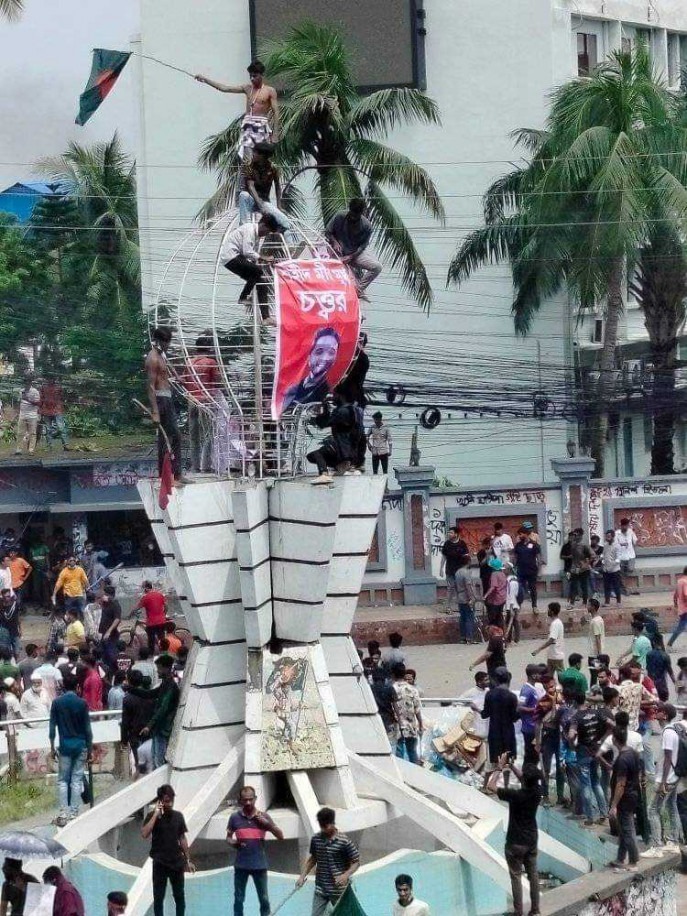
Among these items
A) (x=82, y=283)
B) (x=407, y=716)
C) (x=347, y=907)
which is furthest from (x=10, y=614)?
(x=82, y=283)

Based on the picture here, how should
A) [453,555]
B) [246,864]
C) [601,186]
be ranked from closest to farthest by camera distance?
[246,864] < [453,555] < [601,186]

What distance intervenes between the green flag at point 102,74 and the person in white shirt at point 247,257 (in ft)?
16.2

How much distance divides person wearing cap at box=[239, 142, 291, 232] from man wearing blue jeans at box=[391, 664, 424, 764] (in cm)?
523

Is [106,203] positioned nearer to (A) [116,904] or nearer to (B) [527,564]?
(B) [527,564]

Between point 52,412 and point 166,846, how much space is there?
26.5 meters

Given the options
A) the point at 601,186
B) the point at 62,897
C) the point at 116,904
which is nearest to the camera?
the point at 62,897

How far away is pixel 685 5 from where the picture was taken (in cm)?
4875

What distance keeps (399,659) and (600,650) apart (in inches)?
215

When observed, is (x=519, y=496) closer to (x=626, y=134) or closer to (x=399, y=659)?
(x=626, y=134)

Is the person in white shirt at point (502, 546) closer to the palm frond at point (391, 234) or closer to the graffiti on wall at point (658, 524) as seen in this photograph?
the graffiti on wall at point (658, 524)

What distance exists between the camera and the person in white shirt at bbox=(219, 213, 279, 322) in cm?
1612

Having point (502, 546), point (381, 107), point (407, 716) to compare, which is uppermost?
point (381, 107)

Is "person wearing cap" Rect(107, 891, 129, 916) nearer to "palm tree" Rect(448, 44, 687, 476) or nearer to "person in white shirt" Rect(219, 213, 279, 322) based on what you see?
"person in white shirt" Rect(219, 213, 279, 322)

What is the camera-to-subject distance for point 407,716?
1934 cm
